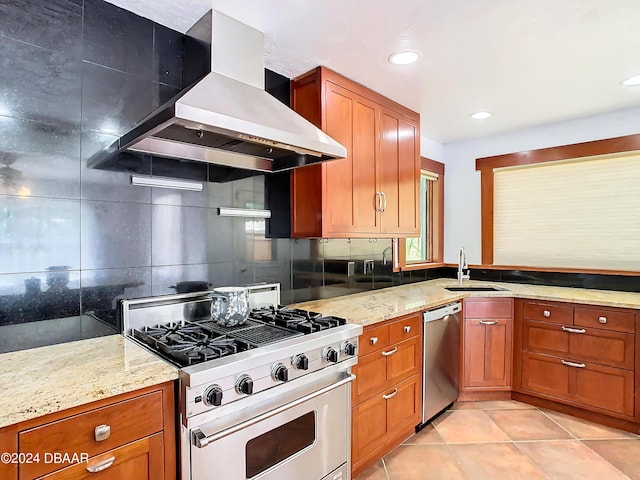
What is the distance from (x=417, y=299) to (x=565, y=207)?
1854 mm

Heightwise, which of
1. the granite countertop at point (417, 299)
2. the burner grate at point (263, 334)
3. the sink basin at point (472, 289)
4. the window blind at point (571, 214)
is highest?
the window blind at point (571, 214)

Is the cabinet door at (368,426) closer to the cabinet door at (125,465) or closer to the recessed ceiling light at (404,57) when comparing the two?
the cabinet door at (125,465)

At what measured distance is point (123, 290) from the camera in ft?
5.39

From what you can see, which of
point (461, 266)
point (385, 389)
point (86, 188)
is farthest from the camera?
point (461, 266)

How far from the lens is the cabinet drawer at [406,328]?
7.18 feet

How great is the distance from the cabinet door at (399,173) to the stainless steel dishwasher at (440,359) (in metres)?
0.69

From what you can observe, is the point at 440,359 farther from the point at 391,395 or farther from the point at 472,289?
the point at 472,289

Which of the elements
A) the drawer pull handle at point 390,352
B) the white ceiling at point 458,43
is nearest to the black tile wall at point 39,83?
the white ceiling at point 458,43

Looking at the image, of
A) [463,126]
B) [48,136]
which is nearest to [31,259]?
[48,136]

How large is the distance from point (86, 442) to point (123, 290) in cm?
74

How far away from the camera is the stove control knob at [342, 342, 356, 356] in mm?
1754

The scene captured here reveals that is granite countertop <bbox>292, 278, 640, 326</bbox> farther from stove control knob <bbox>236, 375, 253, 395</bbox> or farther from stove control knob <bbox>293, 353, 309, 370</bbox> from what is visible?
stove control knob <bbox>236, 375, 253, 395</bbox>

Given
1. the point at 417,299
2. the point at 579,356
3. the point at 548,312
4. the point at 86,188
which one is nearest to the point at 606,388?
the point at 579,356

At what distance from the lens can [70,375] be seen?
1.14 m
